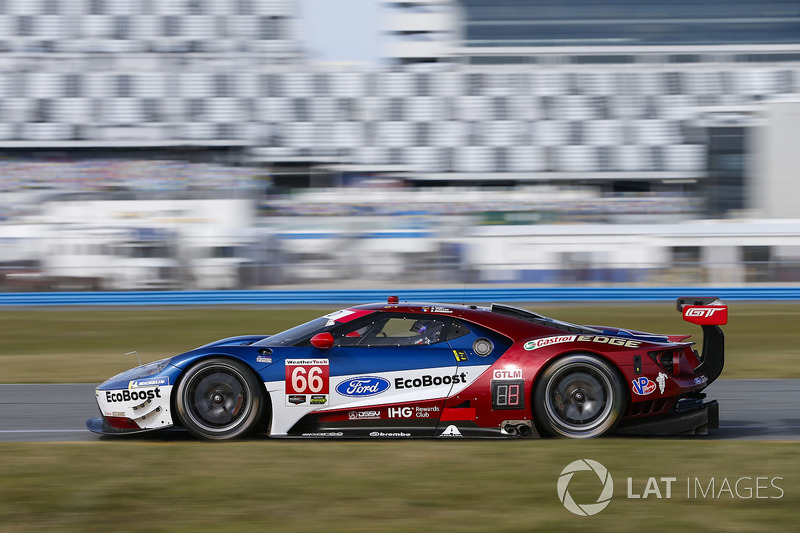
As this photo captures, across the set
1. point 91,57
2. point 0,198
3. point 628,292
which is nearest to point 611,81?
point 628,292

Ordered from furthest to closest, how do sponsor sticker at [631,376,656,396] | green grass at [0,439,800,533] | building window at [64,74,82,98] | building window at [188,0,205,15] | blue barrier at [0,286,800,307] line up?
1. building window at [188,0,205,15]
2. building window at [64,74,82,98]
3. blue barrier at [0,286,800,307]
4. sponsor sticker at [631,376,656,396]
5. green grass at [0,439,800,533]

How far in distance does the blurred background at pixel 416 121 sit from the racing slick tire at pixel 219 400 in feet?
62.2

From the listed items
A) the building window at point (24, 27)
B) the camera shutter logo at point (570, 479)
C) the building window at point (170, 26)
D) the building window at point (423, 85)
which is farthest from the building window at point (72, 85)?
the camera shutter logo at point (570, 479)

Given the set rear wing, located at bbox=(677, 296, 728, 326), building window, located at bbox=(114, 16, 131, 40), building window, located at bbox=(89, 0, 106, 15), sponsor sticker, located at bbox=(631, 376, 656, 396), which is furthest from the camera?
building window, located at bbox=(89, 0, 106, 15)

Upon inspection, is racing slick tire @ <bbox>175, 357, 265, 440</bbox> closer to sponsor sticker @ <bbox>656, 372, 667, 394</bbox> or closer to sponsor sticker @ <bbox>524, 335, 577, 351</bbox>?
sponsor sticker @ <bbox>524, 335, 577, 351</bbox>

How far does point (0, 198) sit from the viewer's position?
30609 mm

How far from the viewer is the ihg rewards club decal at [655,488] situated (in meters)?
4.39

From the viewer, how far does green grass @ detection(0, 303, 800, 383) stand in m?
10.9

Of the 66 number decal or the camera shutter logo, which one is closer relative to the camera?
the camera shutter logo

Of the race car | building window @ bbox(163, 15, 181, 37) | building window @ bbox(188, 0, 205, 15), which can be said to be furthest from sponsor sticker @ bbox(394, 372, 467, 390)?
building window @ bbox(188, 0, 205, 15)

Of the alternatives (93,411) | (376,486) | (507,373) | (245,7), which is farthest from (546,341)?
(245,7)

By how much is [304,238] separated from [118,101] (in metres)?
15.7

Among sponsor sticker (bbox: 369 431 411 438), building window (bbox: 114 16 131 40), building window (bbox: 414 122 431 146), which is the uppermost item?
building window (bbox: 114 16 131 40)

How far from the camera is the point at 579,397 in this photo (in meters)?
5.84
